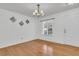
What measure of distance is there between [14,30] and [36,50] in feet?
2.60

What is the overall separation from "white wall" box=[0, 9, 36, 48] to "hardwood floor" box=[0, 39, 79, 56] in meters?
0.14

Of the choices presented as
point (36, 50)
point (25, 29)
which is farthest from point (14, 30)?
point (36, 50)

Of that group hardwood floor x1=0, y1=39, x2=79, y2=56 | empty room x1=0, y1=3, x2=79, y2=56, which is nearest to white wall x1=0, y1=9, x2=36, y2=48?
empty room x1=0, y1=3, x2=79, y2=56

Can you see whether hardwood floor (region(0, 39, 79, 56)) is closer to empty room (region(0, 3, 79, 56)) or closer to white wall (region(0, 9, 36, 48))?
empty room (region(0, 3, 79, 56))

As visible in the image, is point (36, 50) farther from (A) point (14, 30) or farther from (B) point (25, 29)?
(A) point (14, 30)

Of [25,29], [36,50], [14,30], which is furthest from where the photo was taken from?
[36,50]

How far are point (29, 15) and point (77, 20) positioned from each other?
4.93 ft

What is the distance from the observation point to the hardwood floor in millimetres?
1768

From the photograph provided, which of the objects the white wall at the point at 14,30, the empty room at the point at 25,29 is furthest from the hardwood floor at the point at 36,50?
the white wall at the point at 14,30

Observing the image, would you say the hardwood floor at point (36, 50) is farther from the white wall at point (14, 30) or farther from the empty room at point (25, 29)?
the white wall at point (14, 30)

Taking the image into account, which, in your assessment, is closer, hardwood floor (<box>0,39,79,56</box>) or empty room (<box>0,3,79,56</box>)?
empty room (<box>0,3,79,56</box>)

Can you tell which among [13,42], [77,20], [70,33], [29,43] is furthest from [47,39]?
[77,20]

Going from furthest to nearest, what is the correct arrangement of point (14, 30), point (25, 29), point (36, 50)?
point (36, 50)
point (14, 30)
point (25, 29)

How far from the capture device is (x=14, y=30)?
2045mm
